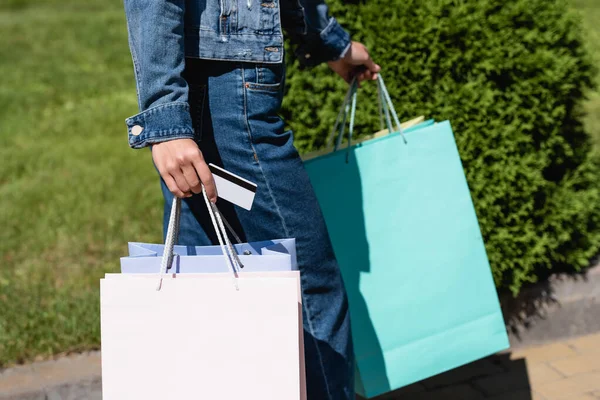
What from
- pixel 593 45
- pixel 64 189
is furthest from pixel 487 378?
pixel 64 189

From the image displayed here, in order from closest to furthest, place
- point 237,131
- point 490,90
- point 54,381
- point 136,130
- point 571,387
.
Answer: point 136,130 < point 237,131 < point 54,381 < point 571,387 < point 490,90

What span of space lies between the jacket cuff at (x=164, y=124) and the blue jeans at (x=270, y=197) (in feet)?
0.57

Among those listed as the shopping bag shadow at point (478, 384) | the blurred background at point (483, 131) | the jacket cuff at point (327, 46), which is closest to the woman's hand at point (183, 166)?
the jacket cuff at point (327, 46)

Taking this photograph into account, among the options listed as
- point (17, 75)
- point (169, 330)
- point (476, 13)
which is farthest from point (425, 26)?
point (17, 75)

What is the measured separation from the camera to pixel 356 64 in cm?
257

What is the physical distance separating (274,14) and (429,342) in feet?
3.84

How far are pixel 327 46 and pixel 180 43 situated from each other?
0.78 m

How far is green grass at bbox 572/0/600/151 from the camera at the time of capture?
370cm

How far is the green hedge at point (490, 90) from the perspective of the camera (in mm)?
2988

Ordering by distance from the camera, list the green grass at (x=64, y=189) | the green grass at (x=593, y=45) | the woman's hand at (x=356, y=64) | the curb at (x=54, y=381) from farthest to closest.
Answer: the green grass at (x=593, y=45)
the green grass at (x=64, y=189)
the curb at (x=54, y=381)
the woman's hand at (x=356, y=64)

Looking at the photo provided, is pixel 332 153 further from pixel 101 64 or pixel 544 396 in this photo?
pixel 101 64

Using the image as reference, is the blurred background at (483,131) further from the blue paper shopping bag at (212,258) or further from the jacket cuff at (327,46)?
the blue paper shopping bag at (212,258)

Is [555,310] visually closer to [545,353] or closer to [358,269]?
[545,353]

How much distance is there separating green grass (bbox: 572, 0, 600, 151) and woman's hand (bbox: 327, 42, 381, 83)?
1.16 m
